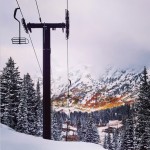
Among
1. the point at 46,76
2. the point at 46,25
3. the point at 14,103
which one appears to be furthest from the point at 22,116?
the point at 46,25

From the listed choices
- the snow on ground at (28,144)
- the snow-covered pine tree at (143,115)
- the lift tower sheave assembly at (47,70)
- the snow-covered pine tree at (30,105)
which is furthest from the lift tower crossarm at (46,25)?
the snow-covered pine tree at (30,105)

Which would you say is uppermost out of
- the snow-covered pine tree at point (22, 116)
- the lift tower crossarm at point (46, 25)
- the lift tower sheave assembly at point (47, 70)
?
the lift tower crossarm at point (46, 25)

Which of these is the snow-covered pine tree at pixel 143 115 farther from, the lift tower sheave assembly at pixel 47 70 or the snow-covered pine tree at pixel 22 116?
the lift tower sheave assembly at pixel 47 70

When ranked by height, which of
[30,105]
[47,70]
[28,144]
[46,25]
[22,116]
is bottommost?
[22,116]

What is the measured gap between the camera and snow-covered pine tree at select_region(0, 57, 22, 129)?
50.7 m

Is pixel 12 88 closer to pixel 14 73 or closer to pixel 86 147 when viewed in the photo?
pixel 14 73

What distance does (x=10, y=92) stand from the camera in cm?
5197

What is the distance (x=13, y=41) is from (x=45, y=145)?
23.5 feet

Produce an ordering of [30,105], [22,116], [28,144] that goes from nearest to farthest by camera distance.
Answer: [28,144]
[22,116]
[30,105]

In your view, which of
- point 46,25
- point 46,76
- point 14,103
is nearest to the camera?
point 46,76

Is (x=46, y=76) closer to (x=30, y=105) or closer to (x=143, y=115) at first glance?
(x=143, y=115)

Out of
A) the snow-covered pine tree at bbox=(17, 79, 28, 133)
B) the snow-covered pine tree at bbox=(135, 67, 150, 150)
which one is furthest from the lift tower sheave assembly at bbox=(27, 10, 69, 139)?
the snow-covered pine tree at bbox=(17, 79, 28, 133)

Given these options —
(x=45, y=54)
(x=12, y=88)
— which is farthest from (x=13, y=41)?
(x=12, y=88)

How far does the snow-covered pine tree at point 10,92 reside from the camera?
166 feet
